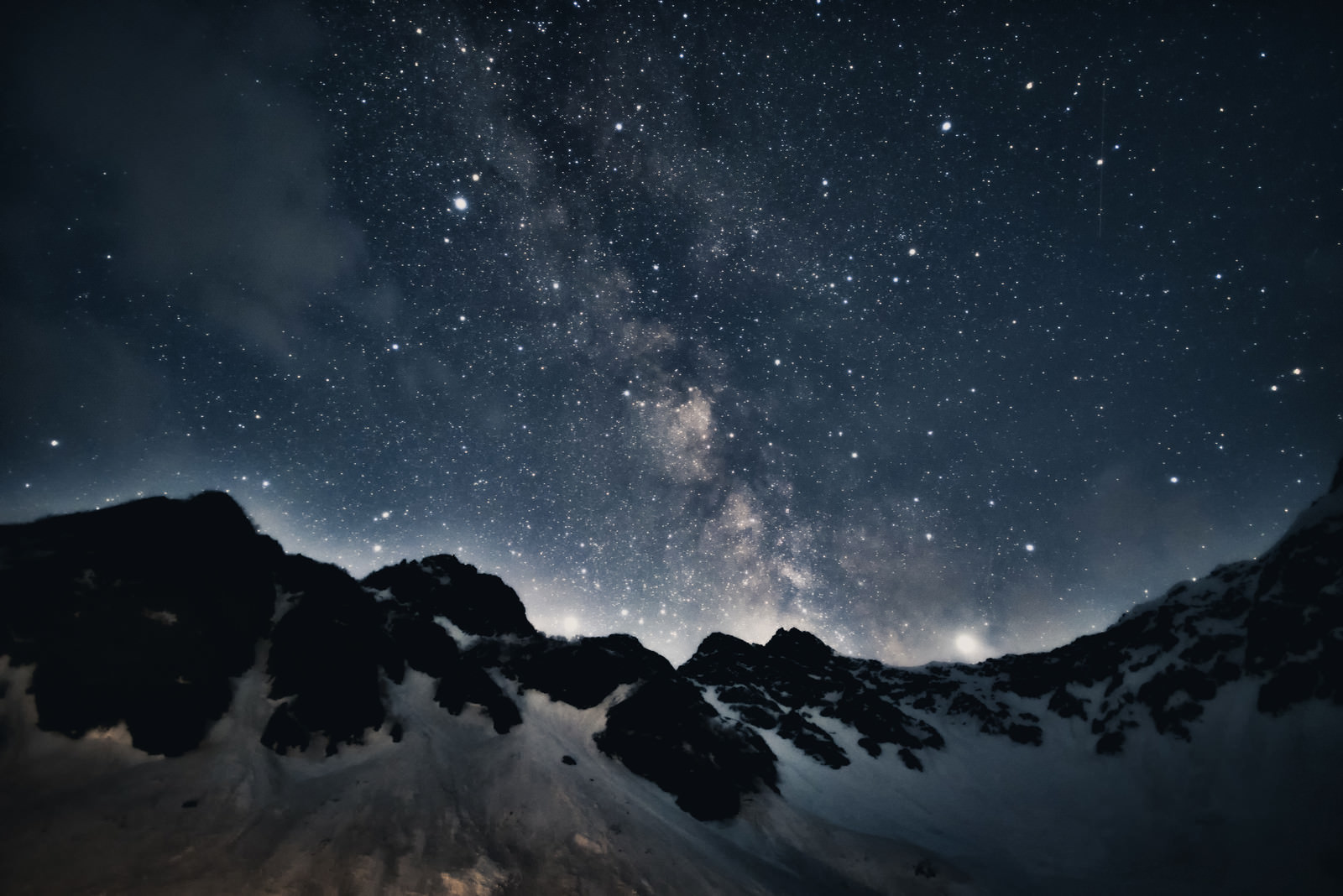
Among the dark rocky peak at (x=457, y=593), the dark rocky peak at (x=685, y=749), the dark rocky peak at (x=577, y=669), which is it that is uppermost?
the dark rocky peak at (x=457, y=593)

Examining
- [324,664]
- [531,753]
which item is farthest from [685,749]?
[324,664]

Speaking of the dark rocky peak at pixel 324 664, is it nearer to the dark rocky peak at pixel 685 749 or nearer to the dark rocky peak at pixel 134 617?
the dark rocky peak at pixel 134 617

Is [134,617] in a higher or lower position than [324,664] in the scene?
Answer: higher

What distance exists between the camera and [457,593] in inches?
1773

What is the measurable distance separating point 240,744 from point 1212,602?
313 feet

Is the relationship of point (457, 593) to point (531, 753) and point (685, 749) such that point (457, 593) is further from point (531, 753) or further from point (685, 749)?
point (685, 749)

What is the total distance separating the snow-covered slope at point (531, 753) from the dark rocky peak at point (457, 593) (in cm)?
35

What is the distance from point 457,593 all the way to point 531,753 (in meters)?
21.3

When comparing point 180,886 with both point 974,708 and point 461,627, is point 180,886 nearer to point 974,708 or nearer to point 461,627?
→ point 461,627

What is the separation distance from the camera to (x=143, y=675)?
1892cm

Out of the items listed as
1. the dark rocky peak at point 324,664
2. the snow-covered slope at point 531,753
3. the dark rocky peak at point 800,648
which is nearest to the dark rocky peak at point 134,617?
the snow-covered slope at point 531,753

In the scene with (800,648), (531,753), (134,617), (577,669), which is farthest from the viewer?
(800,648)

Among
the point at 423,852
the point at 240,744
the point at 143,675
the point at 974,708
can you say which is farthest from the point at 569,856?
the point at 974,708

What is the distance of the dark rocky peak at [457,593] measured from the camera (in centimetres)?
4300
